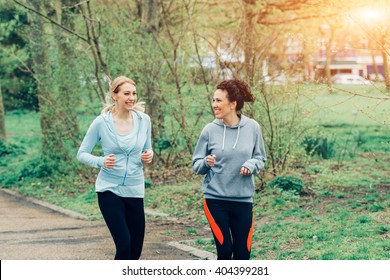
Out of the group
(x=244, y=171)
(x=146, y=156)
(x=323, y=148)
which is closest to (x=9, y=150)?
(x=323, y=148)

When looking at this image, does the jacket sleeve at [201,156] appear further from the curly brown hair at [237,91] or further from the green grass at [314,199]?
the green grass at [314,199]

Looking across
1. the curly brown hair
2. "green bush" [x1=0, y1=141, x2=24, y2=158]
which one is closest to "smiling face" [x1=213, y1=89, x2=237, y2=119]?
the curly brown hair

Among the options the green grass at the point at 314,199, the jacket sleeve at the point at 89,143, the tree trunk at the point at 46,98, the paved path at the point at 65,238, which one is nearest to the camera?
the jacket sleeve at the point at 89,143

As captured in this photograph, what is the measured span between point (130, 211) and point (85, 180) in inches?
371

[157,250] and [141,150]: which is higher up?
[141,150]

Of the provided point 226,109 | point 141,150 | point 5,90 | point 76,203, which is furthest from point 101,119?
point 5,90

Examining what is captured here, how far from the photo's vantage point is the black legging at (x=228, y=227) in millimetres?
6371

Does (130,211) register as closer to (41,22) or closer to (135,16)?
(41,22)

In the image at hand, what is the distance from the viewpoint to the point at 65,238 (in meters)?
10.4

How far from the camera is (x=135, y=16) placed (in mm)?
18594

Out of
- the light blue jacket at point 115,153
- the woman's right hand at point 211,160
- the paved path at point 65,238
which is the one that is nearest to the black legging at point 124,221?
the light blue jacket at point 115,153

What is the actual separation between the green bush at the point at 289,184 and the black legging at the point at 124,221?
565cm

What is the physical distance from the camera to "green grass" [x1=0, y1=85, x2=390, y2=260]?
8.81 metres

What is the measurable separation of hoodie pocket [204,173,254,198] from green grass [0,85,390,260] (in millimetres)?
1969
